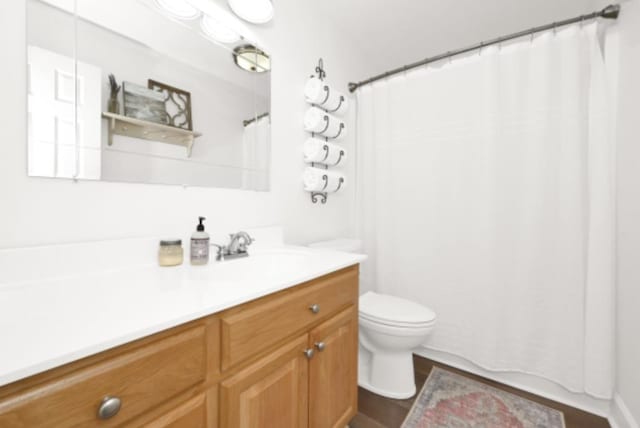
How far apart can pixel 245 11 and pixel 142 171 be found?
0.95m

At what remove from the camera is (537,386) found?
1546 mm

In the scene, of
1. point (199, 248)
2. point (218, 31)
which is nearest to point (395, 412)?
point (199, 248)

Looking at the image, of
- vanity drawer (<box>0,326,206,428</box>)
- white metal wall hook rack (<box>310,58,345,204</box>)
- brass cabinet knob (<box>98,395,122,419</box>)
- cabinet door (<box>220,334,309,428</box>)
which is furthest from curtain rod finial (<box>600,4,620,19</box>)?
brass cabinet knob (<box>98,395,122,419</box>)

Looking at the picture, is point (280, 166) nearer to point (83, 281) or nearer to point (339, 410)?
point (83, 281)

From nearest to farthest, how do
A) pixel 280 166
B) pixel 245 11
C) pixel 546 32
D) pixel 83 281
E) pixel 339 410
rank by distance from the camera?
pixel 83 281
pixel 339 410
pixel 245 11
pixel 546 32
pixel 280 166

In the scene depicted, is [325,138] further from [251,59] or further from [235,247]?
[235,247]

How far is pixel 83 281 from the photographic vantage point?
83cm

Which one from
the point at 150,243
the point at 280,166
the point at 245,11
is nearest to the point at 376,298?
the point at 280,166

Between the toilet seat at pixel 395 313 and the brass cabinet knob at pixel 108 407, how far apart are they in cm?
121

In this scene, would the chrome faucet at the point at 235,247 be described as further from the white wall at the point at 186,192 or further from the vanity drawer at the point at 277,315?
the vanity drawer at the point at 277,315

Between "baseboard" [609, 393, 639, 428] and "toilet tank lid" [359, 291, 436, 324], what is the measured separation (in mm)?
861

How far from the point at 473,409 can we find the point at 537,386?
471 millimetres

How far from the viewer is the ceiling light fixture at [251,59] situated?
1356 millimetres

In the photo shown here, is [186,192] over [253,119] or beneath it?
beneath
